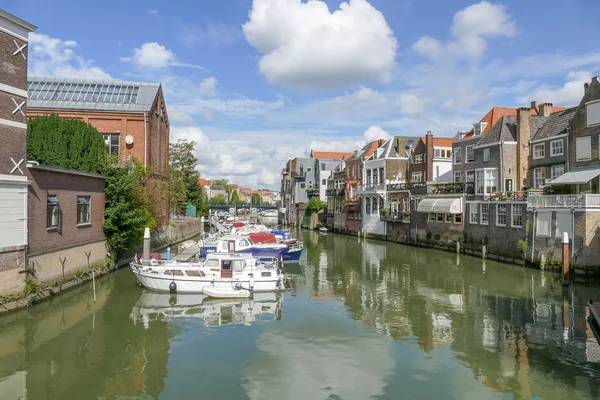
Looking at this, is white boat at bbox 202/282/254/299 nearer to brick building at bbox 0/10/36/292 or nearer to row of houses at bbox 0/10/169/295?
row of houses at bbox 0/10/169/295

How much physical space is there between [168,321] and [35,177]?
9.24m

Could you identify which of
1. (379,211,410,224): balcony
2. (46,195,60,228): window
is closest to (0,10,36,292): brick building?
(46,195,60,228): window

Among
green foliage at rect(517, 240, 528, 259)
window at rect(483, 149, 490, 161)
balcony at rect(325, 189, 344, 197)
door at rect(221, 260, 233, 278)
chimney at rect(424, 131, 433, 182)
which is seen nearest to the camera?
door at rect(221, 260, 233, 278)

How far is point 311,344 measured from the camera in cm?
1689

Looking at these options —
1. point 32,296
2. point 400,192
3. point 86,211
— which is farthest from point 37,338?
point 400,192

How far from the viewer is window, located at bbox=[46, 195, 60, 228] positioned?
2227 centimetres

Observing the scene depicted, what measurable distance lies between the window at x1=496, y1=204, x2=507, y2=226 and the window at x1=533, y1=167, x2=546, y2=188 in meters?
4.18

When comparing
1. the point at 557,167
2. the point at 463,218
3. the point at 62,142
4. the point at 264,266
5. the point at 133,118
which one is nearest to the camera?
the point at 264,266

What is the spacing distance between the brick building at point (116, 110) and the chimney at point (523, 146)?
1293 inches

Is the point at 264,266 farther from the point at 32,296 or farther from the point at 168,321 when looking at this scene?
the point at 32,296

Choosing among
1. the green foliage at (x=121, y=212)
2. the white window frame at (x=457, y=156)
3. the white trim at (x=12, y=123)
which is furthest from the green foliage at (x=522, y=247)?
the white trim at (x=12, y=123)

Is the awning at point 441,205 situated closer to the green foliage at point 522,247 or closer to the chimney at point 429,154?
the chimney at point 429,154

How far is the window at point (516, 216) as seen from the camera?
35.8 metres

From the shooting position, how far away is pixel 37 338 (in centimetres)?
1684
